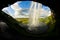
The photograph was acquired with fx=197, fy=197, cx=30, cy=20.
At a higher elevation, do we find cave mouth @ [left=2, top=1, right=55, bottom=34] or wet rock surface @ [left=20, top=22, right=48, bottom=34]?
cave mouth @ [left=2, top=1, right=55, bottom=34]

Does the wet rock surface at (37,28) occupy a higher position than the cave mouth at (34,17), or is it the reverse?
the cave mouth at (34,17)

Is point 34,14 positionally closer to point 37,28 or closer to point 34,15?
point 34,15

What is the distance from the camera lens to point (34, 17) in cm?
172

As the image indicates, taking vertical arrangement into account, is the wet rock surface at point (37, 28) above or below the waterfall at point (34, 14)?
below

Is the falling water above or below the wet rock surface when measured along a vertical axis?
above

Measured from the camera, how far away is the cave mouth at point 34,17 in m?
1.68

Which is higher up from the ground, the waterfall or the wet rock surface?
the waterfall

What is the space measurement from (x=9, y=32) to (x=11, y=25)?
66 millimetres

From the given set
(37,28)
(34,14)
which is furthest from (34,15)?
(37,28)

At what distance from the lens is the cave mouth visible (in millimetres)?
1683

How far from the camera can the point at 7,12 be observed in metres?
1.68

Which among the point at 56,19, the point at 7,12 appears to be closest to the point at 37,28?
the point at 56,19

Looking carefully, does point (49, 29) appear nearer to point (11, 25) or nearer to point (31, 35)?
point (31, 35)

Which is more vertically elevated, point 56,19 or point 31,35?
point 56,19
